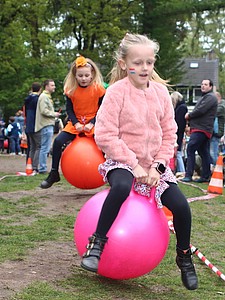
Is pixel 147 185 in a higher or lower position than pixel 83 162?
higher

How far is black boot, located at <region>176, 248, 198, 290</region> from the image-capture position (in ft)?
14.5

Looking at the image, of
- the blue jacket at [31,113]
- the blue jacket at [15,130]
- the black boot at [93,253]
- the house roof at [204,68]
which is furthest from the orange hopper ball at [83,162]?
the house roof at [204,68]

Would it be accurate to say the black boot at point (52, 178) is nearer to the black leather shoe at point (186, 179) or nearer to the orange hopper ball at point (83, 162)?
the orange hopper ball at point (83, 162)

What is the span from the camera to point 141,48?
459 cm

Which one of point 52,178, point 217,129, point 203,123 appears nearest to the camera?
point 52,178

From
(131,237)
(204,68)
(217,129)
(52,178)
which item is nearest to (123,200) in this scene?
(131,237)

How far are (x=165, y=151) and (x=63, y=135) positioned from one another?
12.7 feet

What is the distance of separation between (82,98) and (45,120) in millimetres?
4437

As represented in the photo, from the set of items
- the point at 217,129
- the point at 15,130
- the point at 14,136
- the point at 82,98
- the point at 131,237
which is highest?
the point at 82,98

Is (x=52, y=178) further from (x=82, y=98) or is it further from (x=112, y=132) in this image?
(x=112, y=132)

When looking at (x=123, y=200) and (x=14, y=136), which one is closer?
(x=123, y=200)

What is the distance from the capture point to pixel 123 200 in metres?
4.36

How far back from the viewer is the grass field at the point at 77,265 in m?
4.29

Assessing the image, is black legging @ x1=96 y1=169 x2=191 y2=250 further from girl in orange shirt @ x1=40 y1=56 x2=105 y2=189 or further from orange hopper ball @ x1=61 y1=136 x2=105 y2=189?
girl in orange shirt @ x1=40 y1=56 x2=105 y2=189
